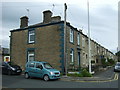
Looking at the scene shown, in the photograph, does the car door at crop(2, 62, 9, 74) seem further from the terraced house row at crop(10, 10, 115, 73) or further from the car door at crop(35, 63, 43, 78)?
the car door at crop(35, 63, 43, 78)

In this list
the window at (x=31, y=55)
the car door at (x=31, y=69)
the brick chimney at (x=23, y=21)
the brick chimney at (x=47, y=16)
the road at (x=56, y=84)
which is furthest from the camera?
the brick chimney at (x=23, y=21)

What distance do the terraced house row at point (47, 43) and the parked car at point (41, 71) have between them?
3.89 m

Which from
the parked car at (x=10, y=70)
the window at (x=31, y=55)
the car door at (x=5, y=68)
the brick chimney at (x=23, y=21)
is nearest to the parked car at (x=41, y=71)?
the parked car at (x=10, y=70)

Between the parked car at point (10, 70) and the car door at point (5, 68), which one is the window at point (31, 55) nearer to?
the parked car at point (10, 70)

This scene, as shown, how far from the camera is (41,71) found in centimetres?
1364

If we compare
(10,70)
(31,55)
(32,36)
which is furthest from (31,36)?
(10,70)

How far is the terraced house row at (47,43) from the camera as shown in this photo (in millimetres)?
18141

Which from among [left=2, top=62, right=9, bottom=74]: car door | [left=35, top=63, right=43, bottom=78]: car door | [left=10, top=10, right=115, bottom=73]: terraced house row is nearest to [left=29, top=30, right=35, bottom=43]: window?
[left=10, top=10, right=115, bottom=73]: terraced house row

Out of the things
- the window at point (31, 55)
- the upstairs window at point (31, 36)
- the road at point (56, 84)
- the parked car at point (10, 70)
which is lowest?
the road at point (56, 84)

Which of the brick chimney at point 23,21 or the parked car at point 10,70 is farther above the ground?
the brick chimney at point 23,21

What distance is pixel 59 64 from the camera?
17.7 metres

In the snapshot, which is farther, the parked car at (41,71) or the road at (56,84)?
the parked car at (41,71)

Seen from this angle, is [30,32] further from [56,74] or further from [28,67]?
[56,74]

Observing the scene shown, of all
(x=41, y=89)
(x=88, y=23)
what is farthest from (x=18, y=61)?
(x=41, y=89)
